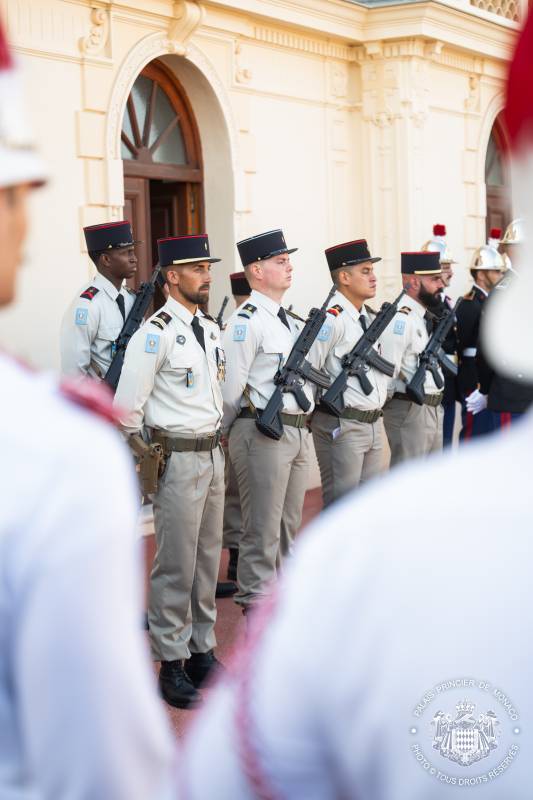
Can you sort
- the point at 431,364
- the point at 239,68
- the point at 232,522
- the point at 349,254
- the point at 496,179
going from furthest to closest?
the point at 496,179
the point at 239,68
the point at 431,364
the point at 349,254
the point at 232,522

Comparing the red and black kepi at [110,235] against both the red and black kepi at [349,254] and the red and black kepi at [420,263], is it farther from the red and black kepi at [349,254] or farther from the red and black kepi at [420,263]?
the red and black kepi at [420,263]

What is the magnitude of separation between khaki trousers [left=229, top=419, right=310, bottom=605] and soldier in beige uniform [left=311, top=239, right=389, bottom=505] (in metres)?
0.84

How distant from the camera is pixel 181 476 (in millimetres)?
4977

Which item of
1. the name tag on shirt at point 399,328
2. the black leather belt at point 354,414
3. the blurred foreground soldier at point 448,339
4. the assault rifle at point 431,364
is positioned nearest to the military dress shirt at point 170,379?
the black leather belt at point 354,414

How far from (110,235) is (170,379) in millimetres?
1961

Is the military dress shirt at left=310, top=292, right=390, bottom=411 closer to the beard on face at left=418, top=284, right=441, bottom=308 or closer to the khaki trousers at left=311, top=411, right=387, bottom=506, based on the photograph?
the khaki trousers at left=311, top=411, right=387, bottom=506

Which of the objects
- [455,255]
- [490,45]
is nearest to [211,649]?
[455,255]

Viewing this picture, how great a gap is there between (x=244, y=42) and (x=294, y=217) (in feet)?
4.67

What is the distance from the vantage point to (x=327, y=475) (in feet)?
23.0

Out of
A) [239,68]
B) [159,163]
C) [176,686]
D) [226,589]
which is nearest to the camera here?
[176,686]

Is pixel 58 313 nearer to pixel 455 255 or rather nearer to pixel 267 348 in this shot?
pixel 267 348

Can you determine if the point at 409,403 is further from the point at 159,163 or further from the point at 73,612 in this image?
the point at 73,612

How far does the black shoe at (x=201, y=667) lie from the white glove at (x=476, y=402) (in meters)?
4.37

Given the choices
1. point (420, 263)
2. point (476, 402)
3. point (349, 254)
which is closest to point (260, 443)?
point (349, 254)
